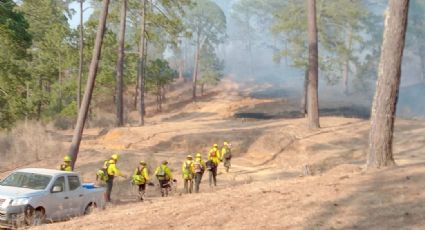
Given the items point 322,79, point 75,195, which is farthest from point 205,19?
point 75,195

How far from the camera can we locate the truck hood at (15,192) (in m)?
10.8

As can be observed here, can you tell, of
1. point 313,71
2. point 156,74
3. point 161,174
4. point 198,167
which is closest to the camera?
point 161,174

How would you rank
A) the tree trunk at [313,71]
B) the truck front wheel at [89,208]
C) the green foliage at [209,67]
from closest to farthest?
the truck front wheel at [89,208] → the tree trunk at [313,71] → the green foliage at [209,67]

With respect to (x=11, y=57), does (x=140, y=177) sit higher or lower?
lower

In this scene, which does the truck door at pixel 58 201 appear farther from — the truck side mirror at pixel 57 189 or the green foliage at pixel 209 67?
the green foliage at pixel 209 67

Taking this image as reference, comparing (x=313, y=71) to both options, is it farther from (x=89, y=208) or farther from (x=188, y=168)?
(x=89, y=208)

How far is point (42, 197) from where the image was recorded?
11.5 m

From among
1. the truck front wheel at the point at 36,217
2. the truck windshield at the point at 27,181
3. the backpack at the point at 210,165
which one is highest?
the truck windshield at the point at 27,181

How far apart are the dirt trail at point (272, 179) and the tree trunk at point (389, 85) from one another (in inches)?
25.2

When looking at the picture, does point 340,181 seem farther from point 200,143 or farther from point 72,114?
point 72,114

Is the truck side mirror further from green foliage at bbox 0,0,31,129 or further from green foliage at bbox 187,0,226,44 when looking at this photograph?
green foliage at bbox 187,0,226,44

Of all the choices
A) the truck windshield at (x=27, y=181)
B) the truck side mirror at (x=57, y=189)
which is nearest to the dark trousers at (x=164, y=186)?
the truck side mirror at (x=57, y=189)

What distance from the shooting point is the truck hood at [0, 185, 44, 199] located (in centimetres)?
1083

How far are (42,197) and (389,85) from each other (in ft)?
27.6
